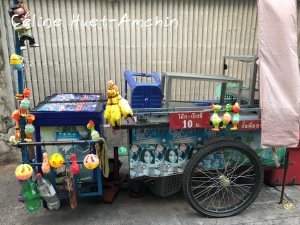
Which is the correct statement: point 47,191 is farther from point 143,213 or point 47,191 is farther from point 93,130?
point 143,213

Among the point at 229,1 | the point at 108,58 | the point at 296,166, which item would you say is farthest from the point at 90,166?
the point at 229,1

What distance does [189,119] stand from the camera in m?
2.80

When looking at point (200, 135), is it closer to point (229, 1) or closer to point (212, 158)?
point (212, 158)

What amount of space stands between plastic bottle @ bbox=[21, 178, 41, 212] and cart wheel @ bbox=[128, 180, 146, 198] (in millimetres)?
1162

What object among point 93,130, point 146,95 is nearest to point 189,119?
point 146,95

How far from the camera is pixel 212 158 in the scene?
3.15 metres

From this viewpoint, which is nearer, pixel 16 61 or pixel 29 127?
pixel 16 61

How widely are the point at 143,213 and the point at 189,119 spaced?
1250 mm

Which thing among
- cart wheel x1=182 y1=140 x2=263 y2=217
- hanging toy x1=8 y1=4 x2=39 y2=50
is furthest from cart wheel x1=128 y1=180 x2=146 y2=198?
hanging toy x1=8 y1=4 x2=39 y2=50

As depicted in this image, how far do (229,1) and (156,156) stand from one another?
304cm

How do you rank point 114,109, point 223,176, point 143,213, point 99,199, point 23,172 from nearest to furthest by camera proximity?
point 23,172
point 114,109
point 223,176
point 143,213
point 99,199

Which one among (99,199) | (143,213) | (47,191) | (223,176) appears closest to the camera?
(47,191)

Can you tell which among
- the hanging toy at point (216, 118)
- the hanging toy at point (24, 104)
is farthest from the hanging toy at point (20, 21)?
the hanging toy at point (216, 118)

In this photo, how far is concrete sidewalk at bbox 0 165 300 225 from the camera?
3.04m
